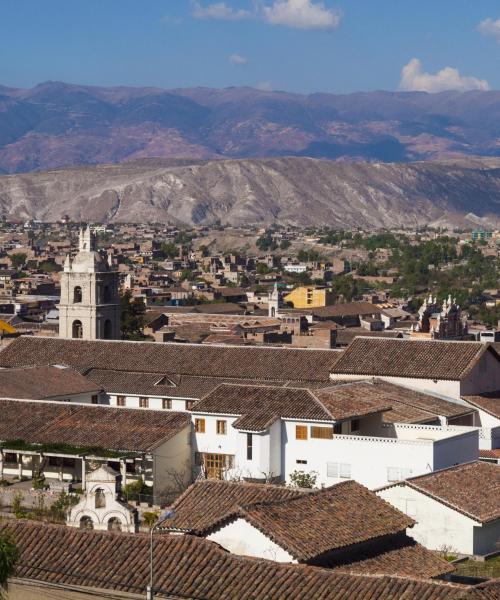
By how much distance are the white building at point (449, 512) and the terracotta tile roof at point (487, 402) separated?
1061 centimetres

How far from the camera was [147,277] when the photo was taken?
131 meters

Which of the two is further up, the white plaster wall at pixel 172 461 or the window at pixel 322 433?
the window at pixel 322 433

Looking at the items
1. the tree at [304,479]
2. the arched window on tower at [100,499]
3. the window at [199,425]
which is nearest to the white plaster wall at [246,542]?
the arched window on tower at [100,499]

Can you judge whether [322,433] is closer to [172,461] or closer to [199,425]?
[199,425]

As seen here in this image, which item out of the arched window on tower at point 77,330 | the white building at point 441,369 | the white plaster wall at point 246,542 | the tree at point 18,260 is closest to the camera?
the white plaster wall at point 246,542

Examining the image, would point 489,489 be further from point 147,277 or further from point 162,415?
point 147,277

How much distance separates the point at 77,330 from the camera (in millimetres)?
57844

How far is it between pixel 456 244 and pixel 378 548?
160750 millimetres

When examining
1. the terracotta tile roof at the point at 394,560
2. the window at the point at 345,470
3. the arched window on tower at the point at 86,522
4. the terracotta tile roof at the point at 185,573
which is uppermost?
the terracotta tile roof at the point at 185,573

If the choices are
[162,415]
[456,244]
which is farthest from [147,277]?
[162,415]

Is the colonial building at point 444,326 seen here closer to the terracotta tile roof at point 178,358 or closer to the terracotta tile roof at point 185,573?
the terracotta tile roof at point 178,358

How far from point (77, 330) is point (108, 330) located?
1101 millimetres

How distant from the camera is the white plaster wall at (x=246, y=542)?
2347 cm

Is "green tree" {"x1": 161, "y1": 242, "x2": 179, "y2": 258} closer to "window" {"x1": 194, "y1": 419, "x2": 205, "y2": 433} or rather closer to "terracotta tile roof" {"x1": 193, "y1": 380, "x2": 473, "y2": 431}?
"terracotta tile roof" {"x1": 193, "y1": 380, "x2": 473, "y2": 431}
